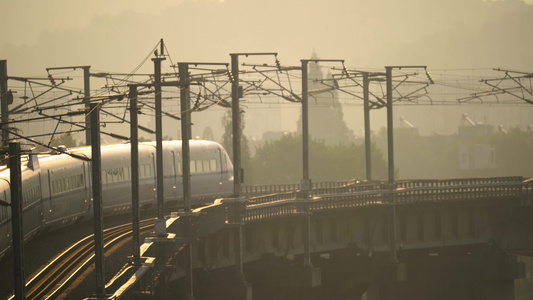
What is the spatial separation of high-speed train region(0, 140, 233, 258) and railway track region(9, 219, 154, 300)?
1.65m

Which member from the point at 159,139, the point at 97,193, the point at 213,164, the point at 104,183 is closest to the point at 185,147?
the point at 159,139

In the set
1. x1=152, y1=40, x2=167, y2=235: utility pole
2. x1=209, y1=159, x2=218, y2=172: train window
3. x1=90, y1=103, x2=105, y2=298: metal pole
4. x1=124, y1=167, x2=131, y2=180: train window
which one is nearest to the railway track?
x1=152, y1=40, x2=167, y2=235: utility pole

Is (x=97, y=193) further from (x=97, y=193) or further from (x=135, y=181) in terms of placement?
(x=135, y=181)

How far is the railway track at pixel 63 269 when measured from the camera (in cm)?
3606

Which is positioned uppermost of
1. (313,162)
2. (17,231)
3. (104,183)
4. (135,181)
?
(135,181)

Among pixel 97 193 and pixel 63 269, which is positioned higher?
pixel 97 193

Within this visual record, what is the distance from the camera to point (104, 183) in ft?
185

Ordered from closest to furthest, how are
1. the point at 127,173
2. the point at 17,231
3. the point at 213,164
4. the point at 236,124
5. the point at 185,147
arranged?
the point at 17,231 → the point at 185,147 → the point at 236,124 → the point at 127,173 → the point at 213,164

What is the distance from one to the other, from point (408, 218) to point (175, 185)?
13096mm

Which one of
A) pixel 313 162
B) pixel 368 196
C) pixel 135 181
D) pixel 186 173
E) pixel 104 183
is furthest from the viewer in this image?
pixel 313 162

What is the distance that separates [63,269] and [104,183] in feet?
56.3

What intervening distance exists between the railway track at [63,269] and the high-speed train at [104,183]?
1652mm

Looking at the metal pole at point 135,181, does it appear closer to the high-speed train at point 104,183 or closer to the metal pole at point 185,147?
the high-speed train at point 104,183

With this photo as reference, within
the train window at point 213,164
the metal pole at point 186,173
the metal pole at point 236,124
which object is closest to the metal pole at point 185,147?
the metal pole at point 186,173
